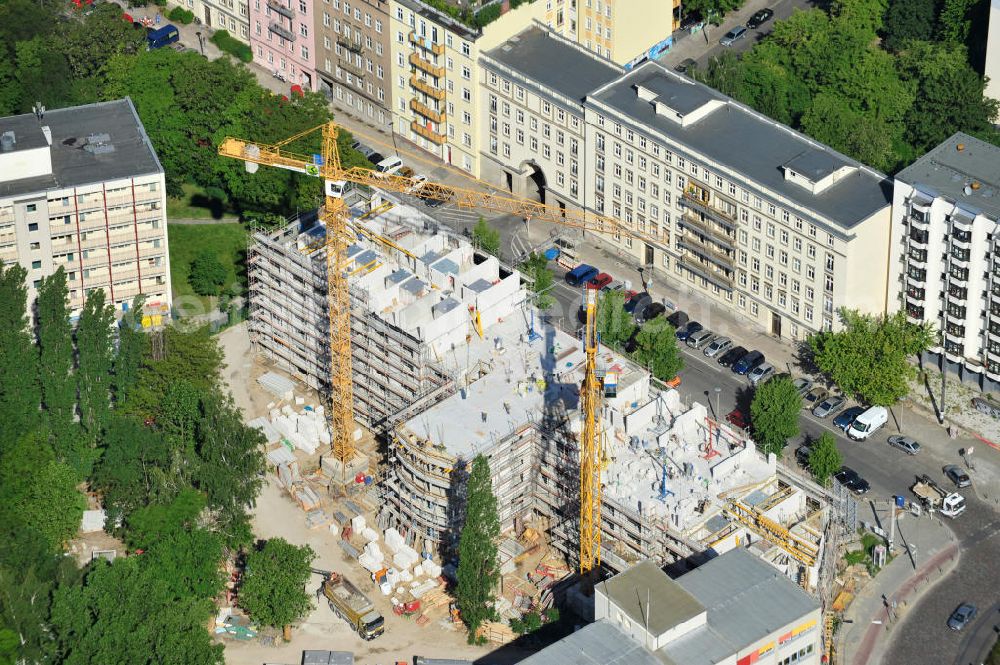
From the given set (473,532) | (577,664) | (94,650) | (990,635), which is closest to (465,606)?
(473,532)

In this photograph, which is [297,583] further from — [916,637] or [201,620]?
[916,637]

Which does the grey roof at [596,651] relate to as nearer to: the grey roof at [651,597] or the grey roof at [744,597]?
the grey roof at [651,597]

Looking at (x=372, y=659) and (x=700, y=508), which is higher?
(x=700, y=508)

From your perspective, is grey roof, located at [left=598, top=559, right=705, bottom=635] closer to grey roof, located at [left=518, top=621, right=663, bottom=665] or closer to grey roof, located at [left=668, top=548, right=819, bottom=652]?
grey roof, located at [left=668, top=548, right=819, bottom=652]

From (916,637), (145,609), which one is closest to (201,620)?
(145,609)

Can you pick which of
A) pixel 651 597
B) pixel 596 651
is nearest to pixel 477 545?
pixel 596 651

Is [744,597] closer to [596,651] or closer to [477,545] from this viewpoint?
[596,651]

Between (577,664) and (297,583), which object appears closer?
(577,664)

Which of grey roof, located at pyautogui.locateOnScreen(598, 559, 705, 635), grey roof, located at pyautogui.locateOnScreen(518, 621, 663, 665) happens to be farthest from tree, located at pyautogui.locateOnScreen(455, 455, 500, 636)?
grey roof, located at pyautogui.locateOnScreen(518, 621, 663, 665)
